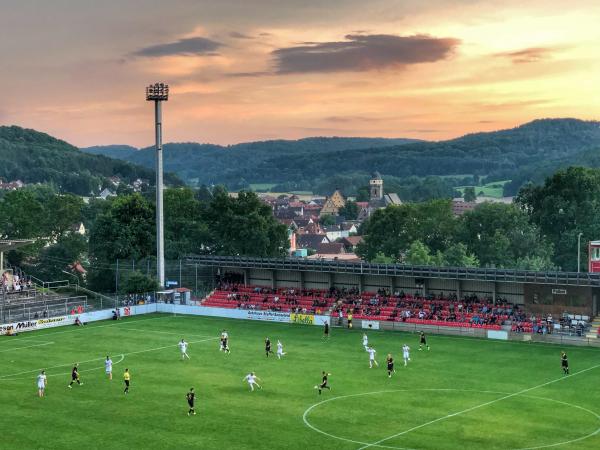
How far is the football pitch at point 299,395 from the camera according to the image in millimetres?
42031

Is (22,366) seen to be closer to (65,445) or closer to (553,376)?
(65,445)

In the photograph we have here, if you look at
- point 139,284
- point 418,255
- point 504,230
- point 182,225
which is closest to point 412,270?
point 139,284

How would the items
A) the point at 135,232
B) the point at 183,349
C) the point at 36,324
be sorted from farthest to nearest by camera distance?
the point at 135,232
the point at 36,324
the point at 183,349

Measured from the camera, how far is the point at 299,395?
51375mm

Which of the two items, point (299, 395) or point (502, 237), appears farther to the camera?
point (502, 237)

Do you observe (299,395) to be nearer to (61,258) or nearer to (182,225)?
(182,225)

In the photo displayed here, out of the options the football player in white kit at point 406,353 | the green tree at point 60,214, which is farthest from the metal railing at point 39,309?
the green tree at point 60,214

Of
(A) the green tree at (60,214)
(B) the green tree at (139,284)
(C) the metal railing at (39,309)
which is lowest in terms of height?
(C) the metal railing at (39,309)

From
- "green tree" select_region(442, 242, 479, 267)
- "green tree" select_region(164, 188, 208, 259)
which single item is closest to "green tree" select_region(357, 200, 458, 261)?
"green tree" select_region(442, 242, 479, 267)

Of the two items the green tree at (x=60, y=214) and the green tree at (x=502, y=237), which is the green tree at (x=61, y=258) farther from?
the green tree at (x=502, y=237)

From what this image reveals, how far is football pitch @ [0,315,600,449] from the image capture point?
138ft

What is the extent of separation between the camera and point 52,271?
429 ft

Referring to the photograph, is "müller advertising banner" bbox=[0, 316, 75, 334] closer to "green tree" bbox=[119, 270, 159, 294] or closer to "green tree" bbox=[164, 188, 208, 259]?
"green tree" bbox=[119, 270, 159, 294]

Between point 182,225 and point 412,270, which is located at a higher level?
point 182,225
